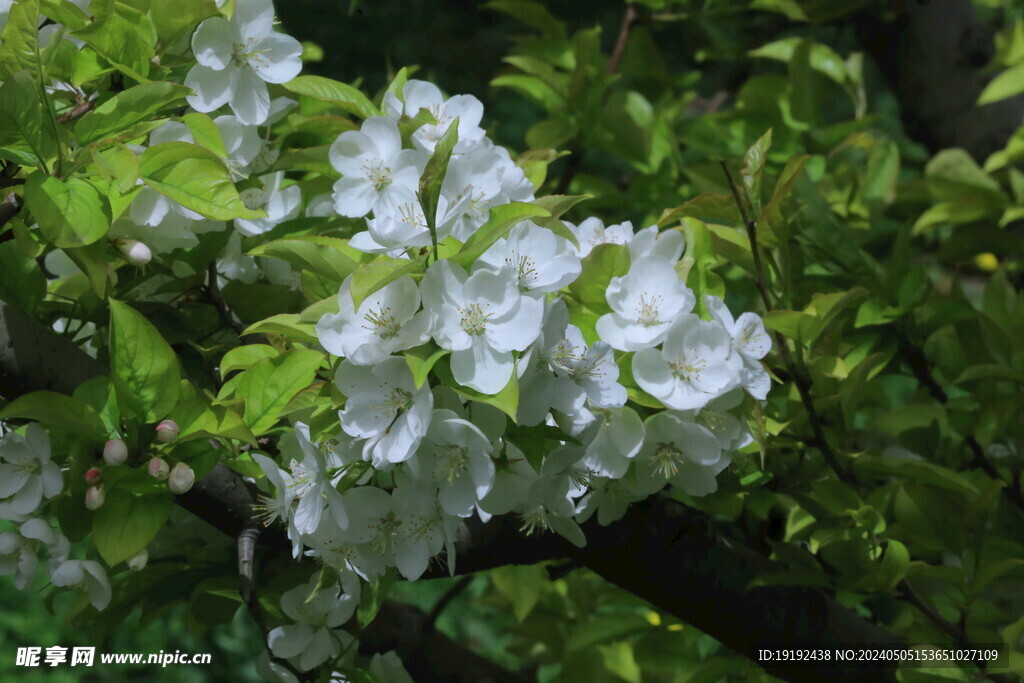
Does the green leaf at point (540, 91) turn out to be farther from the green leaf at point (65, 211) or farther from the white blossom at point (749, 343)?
the green leaf at point (65, 211)

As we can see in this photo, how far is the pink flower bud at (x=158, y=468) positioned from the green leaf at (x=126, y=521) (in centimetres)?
3

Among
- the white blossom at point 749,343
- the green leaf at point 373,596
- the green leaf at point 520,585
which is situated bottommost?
the green leaf at point 520,585

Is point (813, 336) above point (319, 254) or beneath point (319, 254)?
beneath

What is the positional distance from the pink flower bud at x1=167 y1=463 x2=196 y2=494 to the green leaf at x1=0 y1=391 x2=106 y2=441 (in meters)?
0.07

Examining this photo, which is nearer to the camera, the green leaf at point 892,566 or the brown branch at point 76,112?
the brown branch at point 76,112

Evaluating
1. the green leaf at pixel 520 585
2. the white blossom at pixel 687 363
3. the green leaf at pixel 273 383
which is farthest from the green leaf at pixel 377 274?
the green leaf at pixel 520 585

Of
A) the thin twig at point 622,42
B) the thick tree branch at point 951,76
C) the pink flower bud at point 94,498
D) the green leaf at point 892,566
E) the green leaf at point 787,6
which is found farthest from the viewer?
the thick tree branch at point 951,76

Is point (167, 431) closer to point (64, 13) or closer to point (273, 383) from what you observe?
point (273, 383)

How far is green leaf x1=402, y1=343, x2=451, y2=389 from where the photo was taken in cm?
56

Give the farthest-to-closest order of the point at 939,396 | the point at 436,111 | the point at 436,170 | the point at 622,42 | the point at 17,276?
the point at 622,42
the point at 939,396
the point at 436,111
the point at 17,276
the point at 436,170

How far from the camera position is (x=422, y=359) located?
575 mm

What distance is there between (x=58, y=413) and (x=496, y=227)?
0.35 m

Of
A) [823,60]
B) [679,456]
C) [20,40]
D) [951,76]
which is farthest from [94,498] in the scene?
[951,76]

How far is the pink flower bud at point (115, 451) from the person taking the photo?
2.17 ft
